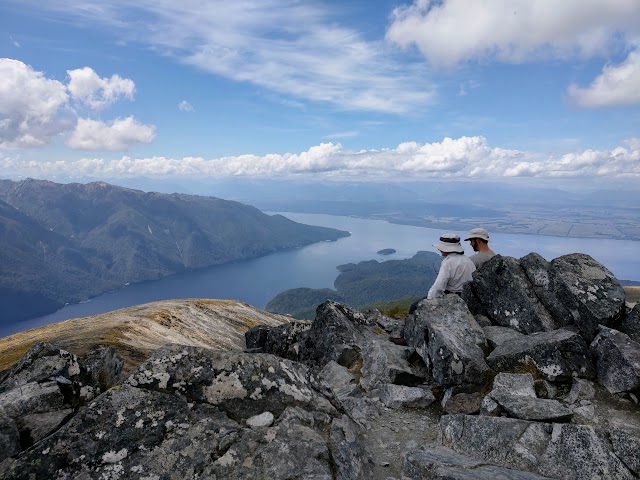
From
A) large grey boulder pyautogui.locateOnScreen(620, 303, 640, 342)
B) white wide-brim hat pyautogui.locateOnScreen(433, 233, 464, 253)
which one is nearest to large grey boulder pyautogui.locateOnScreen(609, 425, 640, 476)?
large grey boulder pyautogui.locateOnScreen(620, 303, 640, 342)

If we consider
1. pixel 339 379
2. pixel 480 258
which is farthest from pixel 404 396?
pixel 480 258

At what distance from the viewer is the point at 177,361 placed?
888 centimetres

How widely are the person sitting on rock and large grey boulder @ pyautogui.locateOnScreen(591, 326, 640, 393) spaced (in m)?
6.00

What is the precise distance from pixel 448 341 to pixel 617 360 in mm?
4699

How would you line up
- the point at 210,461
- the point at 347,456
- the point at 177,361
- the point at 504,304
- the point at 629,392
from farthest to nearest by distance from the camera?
the point at 504,304 < the point at 629,392 < the point at 177,361 < the point at 347,456 < the point at 210,461

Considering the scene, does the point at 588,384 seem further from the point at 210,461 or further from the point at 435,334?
the point at 210,461

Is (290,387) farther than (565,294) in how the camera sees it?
No

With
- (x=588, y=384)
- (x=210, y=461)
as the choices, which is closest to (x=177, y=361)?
(x=210, y=461)

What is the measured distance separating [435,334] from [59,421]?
11.1m

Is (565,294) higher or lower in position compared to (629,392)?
higher

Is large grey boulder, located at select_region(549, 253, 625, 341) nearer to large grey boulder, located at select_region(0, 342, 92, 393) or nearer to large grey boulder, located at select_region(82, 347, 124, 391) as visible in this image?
large grey boulder, located at select_region(82, 347, 124, 391)

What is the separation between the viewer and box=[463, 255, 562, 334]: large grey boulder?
49.0 ft

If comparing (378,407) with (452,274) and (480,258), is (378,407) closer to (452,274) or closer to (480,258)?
(452,274)

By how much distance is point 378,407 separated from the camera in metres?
12.4
